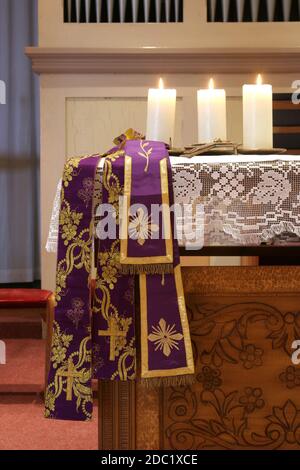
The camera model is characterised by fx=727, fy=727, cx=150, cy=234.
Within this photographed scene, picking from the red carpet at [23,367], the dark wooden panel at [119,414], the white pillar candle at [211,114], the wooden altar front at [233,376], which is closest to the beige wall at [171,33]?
the red carpet at [23,367]

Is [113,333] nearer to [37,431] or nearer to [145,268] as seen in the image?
[145,268]

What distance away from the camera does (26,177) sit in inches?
221

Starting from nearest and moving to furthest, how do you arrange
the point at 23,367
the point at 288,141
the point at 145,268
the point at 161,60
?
the point at 145,268 → the point at 23,367 → the point at 161,60 → the point at 288,141

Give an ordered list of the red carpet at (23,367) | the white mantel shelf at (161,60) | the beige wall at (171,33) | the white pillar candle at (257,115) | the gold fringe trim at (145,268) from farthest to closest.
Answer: the beige wall at (171,33) < the white mantel shelf at (161,60) < the red carpet at (23,367) < the white pillar candle at (257,115) < the gold fringe trim at (145,268)

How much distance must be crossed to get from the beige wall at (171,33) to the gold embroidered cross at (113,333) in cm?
283

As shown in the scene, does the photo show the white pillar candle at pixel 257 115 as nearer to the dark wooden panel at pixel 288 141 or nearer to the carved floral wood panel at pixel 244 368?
the carved floral wood panel at pixel 244 368

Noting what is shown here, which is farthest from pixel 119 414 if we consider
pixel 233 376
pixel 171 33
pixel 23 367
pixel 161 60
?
pixel 171 33

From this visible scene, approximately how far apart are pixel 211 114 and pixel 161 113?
13cm

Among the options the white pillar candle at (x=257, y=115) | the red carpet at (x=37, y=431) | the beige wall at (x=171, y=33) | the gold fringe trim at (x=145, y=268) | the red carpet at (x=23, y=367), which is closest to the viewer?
the gold fringe trim at (x=145, y=268)

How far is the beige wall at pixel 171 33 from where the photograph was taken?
425 cm

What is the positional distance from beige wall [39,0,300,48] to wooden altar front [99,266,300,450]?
2.75 m

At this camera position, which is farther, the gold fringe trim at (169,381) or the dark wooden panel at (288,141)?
the dark wooden panel at (288,141)

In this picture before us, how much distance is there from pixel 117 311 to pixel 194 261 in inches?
78.3

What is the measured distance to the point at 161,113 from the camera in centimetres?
183
